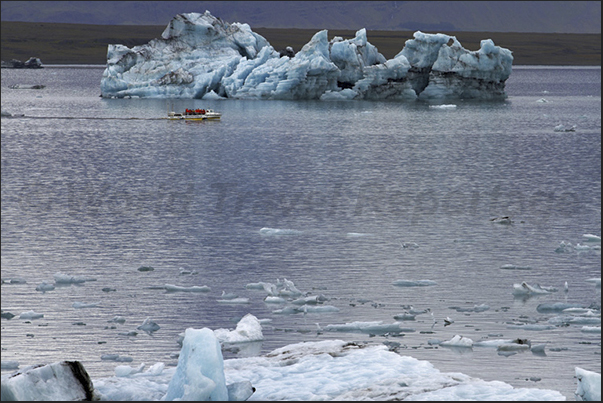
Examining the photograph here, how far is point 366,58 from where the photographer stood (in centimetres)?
7025

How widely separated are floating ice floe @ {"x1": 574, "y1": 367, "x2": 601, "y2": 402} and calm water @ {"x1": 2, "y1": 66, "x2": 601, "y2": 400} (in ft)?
1.82

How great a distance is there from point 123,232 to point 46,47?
17885 cm

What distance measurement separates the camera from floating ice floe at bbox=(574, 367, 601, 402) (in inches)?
411

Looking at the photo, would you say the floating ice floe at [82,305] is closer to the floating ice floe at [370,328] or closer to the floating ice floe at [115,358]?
the floating ice floe at [115,358]

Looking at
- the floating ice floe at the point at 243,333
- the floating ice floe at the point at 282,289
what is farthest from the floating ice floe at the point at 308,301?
the floating ice floe at the point at 243,333

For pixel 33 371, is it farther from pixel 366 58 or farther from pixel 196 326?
pixel 366 58

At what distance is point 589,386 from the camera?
413 inches

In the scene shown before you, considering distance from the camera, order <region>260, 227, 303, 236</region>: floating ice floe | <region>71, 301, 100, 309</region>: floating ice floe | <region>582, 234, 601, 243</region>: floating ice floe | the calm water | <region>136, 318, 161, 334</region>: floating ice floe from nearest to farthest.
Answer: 1. the calm water
2. <region>136, 318, 161, 334</region>: floating ice floe
3. <region>71, 301, 100, 309</region>: floating ice floe
4. <region>582, 234, 601, 243</region>: floating ice floe
5. <region>260, 227, 303, 236</region>: floating ice floe

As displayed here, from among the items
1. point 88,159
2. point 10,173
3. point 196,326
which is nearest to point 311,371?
point 196,326

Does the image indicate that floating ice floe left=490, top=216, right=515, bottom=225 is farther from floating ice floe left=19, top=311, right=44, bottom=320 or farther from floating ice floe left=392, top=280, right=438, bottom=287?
floating ice floe left=19, top=311, right=44, bottom=320

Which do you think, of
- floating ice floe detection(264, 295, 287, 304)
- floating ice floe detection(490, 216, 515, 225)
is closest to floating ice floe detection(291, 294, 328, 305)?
floating ice floe detection(264, 295, 287, 304)

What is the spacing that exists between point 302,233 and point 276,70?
1841 inches

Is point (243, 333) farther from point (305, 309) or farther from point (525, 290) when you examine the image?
point (525, 290)

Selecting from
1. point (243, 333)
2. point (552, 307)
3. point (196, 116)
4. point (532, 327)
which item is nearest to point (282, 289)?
point (243, 333)
